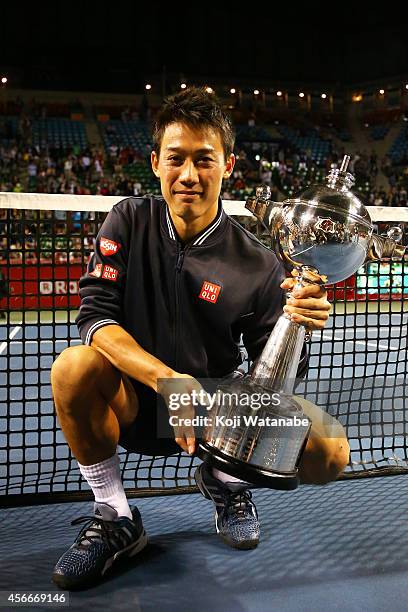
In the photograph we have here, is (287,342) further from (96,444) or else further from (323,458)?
(96,444)

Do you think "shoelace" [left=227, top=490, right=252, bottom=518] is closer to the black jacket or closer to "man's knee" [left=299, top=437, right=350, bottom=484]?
"man's knee" [left=299, top=437, right=350, bottom=484]

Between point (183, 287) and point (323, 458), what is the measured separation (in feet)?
2.18

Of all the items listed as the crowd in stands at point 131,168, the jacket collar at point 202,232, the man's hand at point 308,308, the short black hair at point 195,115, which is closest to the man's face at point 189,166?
the short black hair at point 195,115

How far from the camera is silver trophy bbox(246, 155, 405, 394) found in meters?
1.56

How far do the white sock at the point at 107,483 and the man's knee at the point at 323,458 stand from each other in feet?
1.86

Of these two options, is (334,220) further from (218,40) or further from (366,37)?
(366,37)

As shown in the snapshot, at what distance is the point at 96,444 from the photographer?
1.93 meters

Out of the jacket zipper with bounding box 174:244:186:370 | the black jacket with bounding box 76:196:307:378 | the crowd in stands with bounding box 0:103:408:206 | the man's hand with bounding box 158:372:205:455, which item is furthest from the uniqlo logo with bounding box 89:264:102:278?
the crowd in stands with bounding box 0:103:408:206

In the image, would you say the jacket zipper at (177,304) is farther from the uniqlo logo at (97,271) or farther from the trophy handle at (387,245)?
the trophy handle at (387,245)

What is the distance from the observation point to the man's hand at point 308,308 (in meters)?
1.57

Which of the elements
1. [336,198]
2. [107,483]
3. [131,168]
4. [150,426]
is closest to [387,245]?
[336,198]

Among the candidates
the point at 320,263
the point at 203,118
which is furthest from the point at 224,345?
the point at 203,118

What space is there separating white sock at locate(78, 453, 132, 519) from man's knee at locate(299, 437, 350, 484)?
0.57 m

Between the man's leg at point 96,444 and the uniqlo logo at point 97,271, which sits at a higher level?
the uniqlo logo at point 97,271
